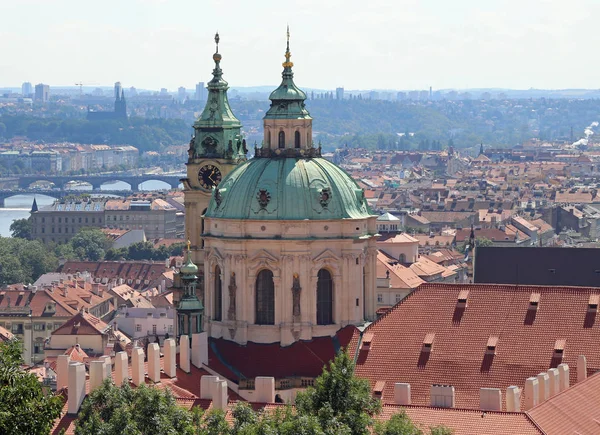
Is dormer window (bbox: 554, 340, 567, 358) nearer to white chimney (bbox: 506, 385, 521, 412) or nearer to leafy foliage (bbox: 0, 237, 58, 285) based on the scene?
white chimney (bbox: 506, 385, 521, 412)

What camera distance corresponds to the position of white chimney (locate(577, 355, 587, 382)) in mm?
60069

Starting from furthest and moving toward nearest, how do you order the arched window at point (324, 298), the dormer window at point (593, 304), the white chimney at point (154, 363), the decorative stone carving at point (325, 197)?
the arched window at point (324, 298)
the decorative stone carving at point (325, 197)
the dormer window at point (593, 304)
the white chimney at point (154, 363)

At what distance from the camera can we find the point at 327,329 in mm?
68812

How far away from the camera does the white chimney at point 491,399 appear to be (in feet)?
182

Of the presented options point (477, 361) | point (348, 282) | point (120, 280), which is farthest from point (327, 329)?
point (120, 280)

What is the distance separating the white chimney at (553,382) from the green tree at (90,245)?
122774mm

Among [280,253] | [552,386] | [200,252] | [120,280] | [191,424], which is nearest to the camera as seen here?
[191,424]

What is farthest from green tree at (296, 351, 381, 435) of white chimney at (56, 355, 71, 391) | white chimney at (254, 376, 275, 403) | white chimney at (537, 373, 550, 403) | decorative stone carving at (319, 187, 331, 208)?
decorative stone carving at (319, 187, 331, 208)

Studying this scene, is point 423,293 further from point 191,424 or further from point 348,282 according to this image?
point 191,424

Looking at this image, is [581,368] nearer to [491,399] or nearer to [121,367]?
[491,399]

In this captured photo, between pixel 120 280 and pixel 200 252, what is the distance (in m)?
71.6

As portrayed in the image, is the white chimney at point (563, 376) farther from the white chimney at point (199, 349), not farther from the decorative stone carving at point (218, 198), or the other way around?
the decorative stone carving at point (218, 198)

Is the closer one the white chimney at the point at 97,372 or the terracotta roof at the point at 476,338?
the white chimney at the point at 97,372

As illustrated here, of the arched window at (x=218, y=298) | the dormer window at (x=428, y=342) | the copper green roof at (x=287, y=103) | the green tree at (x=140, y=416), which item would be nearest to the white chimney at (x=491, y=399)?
the dormer window at (x=428, y=342)
